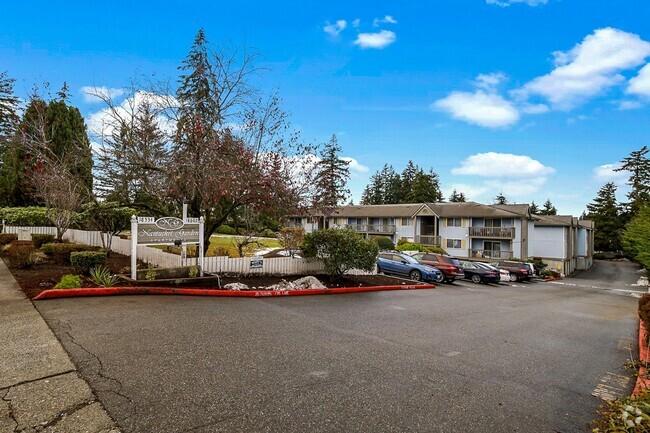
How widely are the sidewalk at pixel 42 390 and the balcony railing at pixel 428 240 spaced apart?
39.8 metres

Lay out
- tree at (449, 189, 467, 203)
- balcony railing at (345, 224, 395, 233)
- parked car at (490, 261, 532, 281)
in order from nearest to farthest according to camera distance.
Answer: parked car at (490, 261, 532, 281)
balcony railing at (345, 224, 395, 233)
tree at (449, 189, 467, 203)

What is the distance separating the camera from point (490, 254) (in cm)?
3844

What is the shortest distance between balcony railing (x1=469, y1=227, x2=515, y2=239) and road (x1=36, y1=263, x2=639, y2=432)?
103 ft

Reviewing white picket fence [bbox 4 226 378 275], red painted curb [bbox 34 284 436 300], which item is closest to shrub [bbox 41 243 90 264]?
white picket fence [bbox 4 226 378 275]

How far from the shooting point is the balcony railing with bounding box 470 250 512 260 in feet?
124

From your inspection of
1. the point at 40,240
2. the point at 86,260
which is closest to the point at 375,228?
Result: the point at 40,240

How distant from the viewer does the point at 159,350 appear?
469cm

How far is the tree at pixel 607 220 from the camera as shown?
6381cm

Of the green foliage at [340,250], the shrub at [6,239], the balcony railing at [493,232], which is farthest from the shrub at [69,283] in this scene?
the balcony railing at [493,232]

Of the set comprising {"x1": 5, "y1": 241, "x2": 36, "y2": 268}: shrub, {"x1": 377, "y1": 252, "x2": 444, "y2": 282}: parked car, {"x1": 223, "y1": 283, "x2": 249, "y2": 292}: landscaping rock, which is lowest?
{"x1": 377, "y1": 252, "x2": 444, "y2": 282}: parked car

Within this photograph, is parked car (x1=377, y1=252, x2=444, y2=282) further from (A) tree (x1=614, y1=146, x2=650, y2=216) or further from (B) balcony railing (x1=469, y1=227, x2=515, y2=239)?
(A) tree (x1=614, y1=146, x2=650, y2=216)

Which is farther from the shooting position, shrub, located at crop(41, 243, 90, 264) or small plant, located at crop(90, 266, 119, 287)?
shrub, located at crop(41, 243, 90, 264)

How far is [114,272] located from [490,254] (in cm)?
3720

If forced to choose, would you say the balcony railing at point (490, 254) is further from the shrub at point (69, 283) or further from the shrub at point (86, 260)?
the shrub at point (69, 283)
